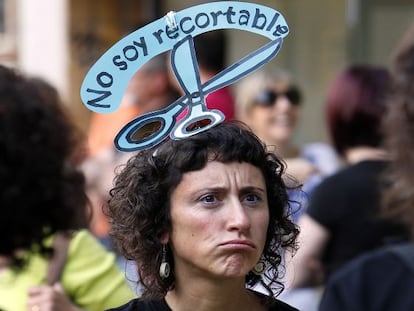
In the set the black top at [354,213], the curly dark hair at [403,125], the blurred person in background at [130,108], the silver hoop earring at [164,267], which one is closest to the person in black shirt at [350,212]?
the black top at [354,213]

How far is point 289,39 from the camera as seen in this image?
906cm

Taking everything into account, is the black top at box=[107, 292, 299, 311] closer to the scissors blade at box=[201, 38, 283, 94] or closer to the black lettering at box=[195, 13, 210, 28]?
the scissors blade at box=[201, 38, 283, 94]

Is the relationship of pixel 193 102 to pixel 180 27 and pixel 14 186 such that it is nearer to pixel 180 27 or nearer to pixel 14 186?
pixel 180 27

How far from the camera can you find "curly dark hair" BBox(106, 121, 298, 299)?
2904 mm

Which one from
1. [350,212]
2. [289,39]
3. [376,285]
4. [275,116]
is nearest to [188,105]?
[376,285]

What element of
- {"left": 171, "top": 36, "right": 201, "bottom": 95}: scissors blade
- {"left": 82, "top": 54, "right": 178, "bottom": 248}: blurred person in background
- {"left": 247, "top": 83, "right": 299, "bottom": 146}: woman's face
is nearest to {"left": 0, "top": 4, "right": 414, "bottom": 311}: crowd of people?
{"left": 171, "top": 36, "right": 201, "bottom": 95}: scissors blade

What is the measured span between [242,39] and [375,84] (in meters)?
3.66

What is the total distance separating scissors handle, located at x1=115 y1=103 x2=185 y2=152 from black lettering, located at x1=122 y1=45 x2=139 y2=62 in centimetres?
13

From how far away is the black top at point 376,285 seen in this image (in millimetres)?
3656

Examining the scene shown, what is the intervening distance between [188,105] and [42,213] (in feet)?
2.29

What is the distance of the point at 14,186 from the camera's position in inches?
132

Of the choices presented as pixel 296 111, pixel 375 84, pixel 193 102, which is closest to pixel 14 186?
pixel 193 102

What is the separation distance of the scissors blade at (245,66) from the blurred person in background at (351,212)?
185 cm

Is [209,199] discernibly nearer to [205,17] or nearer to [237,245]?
[237,245]
